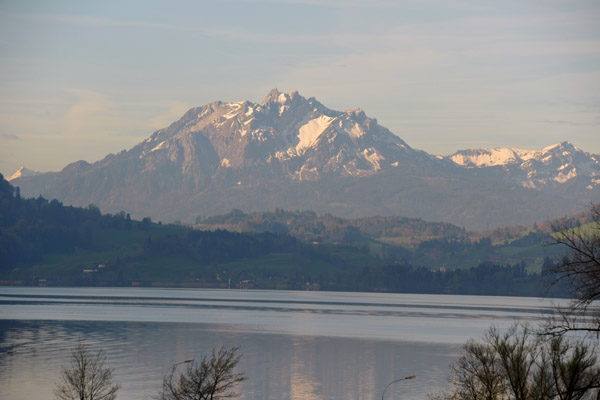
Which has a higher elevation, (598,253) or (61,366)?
(598,253)

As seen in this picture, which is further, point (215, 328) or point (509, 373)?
point (215, 328)

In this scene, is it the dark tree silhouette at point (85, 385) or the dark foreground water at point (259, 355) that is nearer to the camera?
the dark tree silhouette at point (85, 385)

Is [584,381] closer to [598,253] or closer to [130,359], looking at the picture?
[598,253]

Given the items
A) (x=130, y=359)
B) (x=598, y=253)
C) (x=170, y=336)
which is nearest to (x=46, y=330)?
(x=170, y=336)

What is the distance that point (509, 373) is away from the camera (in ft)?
180

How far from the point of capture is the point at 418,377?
12025cm

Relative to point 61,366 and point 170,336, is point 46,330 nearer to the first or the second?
point 170,336

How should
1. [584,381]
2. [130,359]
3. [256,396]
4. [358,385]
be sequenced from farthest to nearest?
1. [130,359]
2. [358,385]
3. [256,396]
4. [584,381]

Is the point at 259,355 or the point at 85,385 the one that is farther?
the point at 259,355

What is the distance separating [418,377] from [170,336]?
65841 mm

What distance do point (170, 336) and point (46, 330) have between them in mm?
25081

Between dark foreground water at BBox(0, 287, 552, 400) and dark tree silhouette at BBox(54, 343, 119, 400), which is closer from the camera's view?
dark tree silhouette at BBox(54, 343, 119, 400)

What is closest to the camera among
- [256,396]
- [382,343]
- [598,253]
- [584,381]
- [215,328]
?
[598,253]

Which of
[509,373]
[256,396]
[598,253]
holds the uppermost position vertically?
[598,253]
